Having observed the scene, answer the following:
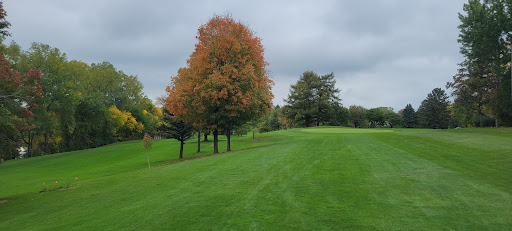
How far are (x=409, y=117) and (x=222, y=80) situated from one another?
85820mm

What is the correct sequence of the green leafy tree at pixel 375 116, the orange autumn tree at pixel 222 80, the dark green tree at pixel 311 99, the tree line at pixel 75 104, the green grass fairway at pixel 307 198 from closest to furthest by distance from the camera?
the green grass fairway at pixel 307 198
the orange autumn tree at pixel 222 80
the tree line at pixel 75 104
the dark green tree at pixel 311 99
the green leafy tree at pixel 375 116

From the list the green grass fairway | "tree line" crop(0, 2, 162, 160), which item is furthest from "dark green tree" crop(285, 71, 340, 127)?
the green grass fairway

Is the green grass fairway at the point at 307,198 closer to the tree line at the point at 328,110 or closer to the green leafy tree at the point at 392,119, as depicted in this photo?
the tree line at the point at 328,110

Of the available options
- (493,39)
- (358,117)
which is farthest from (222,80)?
(358,117)

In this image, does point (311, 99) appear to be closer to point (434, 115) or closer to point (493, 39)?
point (434, 115)

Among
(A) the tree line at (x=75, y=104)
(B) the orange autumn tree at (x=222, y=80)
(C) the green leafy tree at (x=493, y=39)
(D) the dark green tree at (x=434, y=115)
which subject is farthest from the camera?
(D) the dark green tree at (x=434, y=115)

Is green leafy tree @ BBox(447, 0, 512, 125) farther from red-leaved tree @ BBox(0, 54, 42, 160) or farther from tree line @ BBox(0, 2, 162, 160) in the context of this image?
tree line @ BBox(0, 2, 162, 160)

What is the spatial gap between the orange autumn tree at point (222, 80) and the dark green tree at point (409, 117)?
8007 centimetres

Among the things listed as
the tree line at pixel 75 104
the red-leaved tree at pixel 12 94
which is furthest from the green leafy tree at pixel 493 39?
the tree line at pixel 75 104

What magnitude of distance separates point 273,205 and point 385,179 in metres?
4.33

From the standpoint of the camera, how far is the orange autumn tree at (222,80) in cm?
2144

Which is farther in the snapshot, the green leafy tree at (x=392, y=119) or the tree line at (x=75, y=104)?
A: the green leafy tree at (x=392, y=119)

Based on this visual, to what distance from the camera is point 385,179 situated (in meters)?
8.87

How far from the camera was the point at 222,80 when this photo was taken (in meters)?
20.6
